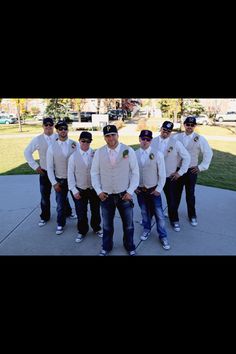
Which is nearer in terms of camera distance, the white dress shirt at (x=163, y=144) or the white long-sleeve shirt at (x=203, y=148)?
the white dress shirt at (x=163, y=144)

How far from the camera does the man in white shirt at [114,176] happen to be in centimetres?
295

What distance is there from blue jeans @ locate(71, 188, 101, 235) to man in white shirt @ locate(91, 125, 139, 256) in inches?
19.4

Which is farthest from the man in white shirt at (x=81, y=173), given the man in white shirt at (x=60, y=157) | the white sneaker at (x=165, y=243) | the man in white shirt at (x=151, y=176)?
the white sneaker at (x=165, y=243)

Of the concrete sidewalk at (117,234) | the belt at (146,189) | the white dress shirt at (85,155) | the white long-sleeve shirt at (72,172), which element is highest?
the white dress shirt at (85,155)

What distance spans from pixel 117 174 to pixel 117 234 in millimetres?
1337

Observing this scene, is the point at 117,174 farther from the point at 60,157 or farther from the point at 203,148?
the point at 203,148

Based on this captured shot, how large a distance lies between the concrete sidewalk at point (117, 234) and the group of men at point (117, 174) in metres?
0.13

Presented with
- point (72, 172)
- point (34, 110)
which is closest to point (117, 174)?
point (72, 172)

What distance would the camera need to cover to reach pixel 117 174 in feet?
9.78

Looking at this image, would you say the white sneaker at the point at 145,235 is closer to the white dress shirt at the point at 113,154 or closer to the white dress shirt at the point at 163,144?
the white dress shirt at the point at 163,144

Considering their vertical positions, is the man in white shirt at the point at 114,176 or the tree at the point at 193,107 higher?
the tree at the point at 193,107
